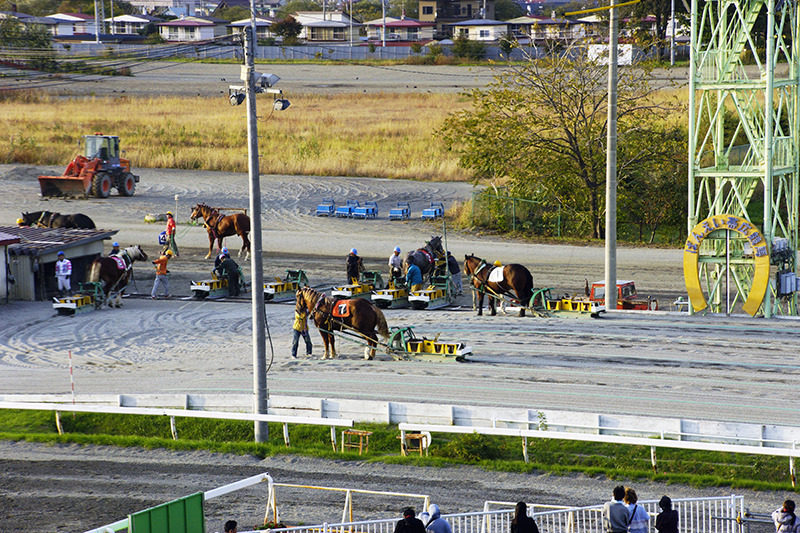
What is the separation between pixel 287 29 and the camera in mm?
105625

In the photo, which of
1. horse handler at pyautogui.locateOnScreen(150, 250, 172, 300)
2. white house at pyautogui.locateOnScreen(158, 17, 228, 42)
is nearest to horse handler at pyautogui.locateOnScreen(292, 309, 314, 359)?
horse handler at pyautogui.locateOnScreen(150, 250, 172, 300)

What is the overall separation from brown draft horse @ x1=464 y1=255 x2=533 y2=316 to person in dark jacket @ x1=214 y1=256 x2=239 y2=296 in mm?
7020

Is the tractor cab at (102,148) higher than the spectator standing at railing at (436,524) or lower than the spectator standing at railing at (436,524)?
higher

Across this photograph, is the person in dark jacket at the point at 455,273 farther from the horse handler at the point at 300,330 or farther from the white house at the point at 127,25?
the white house at the point at 127,25

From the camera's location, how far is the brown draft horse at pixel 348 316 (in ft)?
63.1

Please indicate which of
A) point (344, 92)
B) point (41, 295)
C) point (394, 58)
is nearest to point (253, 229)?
point (41, 295)

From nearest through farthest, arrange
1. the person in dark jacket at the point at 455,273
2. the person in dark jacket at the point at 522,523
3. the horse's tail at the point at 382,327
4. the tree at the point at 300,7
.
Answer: the person in dark jacket at the point at 522,523, the horse's tail at the point at 382,327, the person in dark jacket at the point at 455,273, the tree at the point at 300,7

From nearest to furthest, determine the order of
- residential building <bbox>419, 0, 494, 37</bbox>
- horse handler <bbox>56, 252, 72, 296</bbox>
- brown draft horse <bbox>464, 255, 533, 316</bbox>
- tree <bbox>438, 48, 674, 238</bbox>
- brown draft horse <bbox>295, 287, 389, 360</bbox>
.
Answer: brown draft horse <bbox>295, 287, 389, 360</bbox> → brown draft horse <bbox>464, 255, 533, 316</bbox> → horse handler <bbox>56, 252, 72, 296</bbox> → tree <bbox>438, 48, 674, 238</bbox> → residential building <bbox>419, 0, 494, 37</bbox>

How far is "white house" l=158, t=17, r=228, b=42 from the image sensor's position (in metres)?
109

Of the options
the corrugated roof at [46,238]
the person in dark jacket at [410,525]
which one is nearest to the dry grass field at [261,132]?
the corrugated roof at [46,238]

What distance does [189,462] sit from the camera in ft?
46.3

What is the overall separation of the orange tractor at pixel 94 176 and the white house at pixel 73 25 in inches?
3109

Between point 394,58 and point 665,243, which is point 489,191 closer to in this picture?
point 665,243

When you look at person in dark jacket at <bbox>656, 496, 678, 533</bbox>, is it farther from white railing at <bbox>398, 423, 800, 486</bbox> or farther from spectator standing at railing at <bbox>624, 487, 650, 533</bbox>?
white railing at <bbox>398, 423, 800, 486</bbox>
